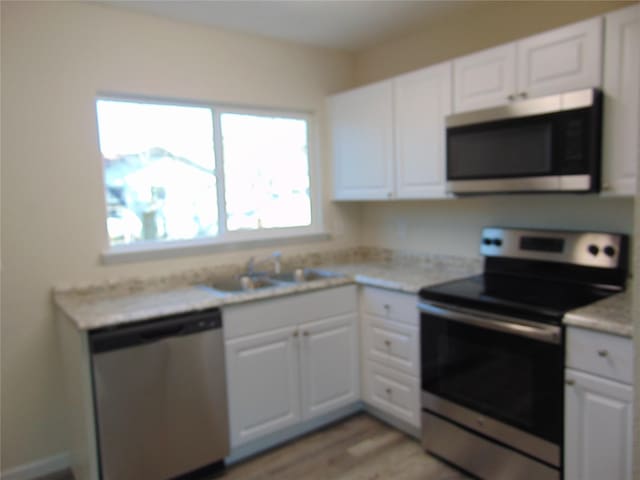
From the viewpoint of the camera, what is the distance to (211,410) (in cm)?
236

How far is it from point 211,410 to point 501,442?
4.58 ft

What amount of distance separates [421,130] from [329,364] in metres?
1.50

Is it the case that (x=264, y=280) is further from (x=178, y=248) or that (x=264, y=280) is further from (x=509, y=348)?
(x=509, y=348)

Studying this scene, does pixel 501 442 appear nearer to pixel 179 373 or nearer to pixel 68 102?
pixel 179 373

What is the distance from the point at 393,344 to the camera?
273cm

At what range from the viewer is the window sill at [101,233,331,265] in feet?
8.72

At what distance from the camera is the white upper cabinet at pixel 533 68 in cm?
200

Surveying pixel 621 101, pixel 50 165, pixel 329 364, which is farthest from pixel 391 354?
pixel 50 165

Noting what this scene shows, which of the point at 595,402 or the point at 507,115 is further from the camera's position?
the point at 507,115

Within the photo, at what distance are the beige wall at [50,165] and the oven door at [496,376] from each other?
1.68 meters

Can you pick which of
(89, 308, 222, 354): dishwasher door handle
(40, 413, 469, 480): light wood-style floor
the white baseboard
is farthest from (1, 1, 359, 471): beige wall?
(89, 308, 222, 354): dishwasher door handle

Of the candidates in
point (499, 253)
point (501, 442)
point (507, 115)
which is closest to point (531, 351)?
point (501, 442)

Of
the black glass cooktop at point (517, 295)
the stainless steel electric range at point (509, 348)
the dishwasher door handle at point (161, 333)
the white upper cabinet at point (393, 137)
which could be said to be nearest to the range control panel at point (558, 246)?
the stainless steel electric range at point (509, 348)

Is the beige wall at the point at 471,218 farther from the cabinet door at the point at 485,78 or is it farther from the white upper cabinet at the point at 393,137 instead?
the cabinet door at the point at 485,78
